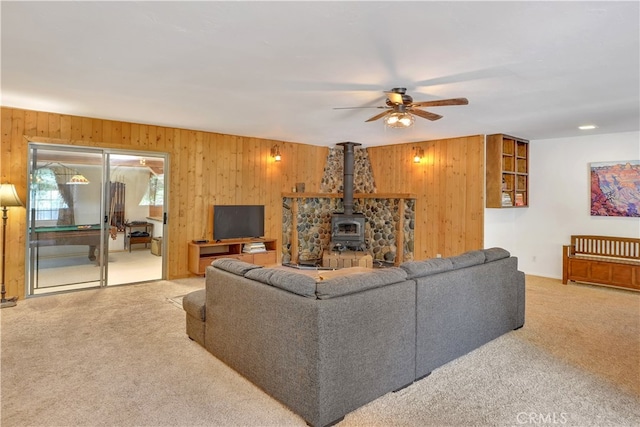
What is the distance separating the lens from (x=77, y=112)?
15.7 ft

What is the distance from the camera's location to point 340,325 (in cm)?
218

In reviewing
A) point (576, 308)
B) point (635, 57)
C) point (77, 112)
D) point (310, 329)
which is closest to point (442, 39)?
point (635, 57)

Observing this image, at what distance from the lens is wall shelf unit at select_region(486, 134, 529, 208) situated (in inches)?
237

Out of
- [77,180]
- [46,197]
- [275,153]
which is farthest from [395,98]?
[46,197]

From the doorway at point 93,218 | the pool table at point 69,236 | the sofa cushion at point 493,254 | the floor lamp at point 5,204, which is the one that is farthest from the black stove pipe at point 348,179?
the floor lamp at point 5,204

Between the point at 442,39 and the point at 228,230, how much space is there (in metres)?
4.70

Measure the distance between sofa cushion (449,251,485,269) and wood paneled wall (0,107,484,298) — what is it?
2.99 meters

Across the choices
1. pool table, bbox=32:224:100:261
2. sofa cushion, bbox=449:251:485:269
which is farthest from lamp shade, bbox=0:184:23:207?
sofa cushion, bbox=449:251:485:269

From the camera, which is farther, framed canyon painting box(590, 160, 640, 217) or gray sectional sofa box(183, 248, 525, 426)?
framed canyon painting box(590, 160, 640, 217)

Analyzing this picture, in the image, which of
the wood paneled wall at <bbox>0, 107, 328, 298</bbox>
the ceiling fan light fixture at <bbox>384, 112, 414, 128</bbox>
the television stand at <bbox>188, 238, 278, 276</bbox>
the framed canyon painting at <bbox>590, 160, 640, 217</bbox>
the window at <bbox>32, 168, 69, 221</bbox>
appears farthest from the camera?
the television stand at <bbox>188, 238, 278, 276</bbox>

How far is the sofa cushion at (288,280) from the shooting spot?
88.4 inches

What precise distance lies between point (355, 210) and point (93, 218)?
191 inches

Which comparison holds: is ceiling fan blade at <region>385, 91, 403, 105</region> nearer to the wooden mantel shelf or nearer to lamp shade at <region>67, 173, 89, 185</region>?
the wooden mantel shelf

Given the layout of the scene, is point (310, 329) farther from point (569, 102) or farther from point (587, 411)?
point (569, 102)
